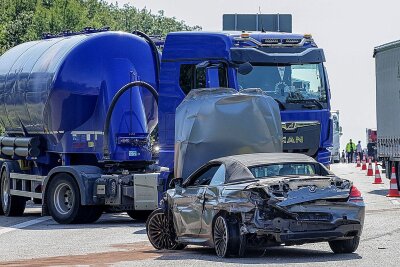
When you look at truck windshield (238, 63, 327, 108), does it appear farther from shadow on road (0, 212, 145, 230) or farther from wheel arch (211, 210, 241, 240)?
wheel arch (211, 210, 241, 240)

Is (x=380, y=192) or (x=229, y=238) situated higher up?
(x=380, y=192)

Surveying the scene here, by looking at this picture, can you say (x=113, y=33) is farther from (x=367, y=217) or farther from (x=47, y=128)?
(x=367, y=217)

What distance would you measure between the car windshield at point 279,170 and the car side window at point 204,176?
0.85 meters

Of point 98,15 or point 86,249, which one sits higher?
point 98,15

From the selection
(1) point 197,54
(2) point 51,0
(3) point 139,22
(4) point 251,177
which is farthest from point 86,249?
(3) point 139,22

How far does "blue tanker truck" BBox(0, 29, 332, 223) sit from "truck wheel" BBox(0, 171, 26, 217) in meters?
0.03

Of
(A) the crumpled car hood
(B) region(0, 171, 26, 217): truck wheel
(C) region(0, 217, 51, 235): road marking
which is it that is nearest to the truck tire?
(C) region(0, 217, 51, 235): road marking

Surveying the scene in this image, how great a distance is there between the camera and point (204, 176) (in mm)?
18062

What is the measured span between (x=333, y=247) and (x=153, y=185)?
8.62 meters

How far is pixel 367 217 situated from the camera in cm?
2480

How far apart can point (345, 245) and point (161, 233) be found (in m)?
2.96

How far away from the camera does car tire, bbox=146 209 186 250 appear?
1861 cm

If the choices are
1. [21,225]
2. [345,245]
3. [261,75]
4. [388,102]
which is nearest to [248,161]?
[345,245]

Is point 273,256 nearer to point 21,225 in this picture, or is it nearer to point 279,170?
point 279,170
